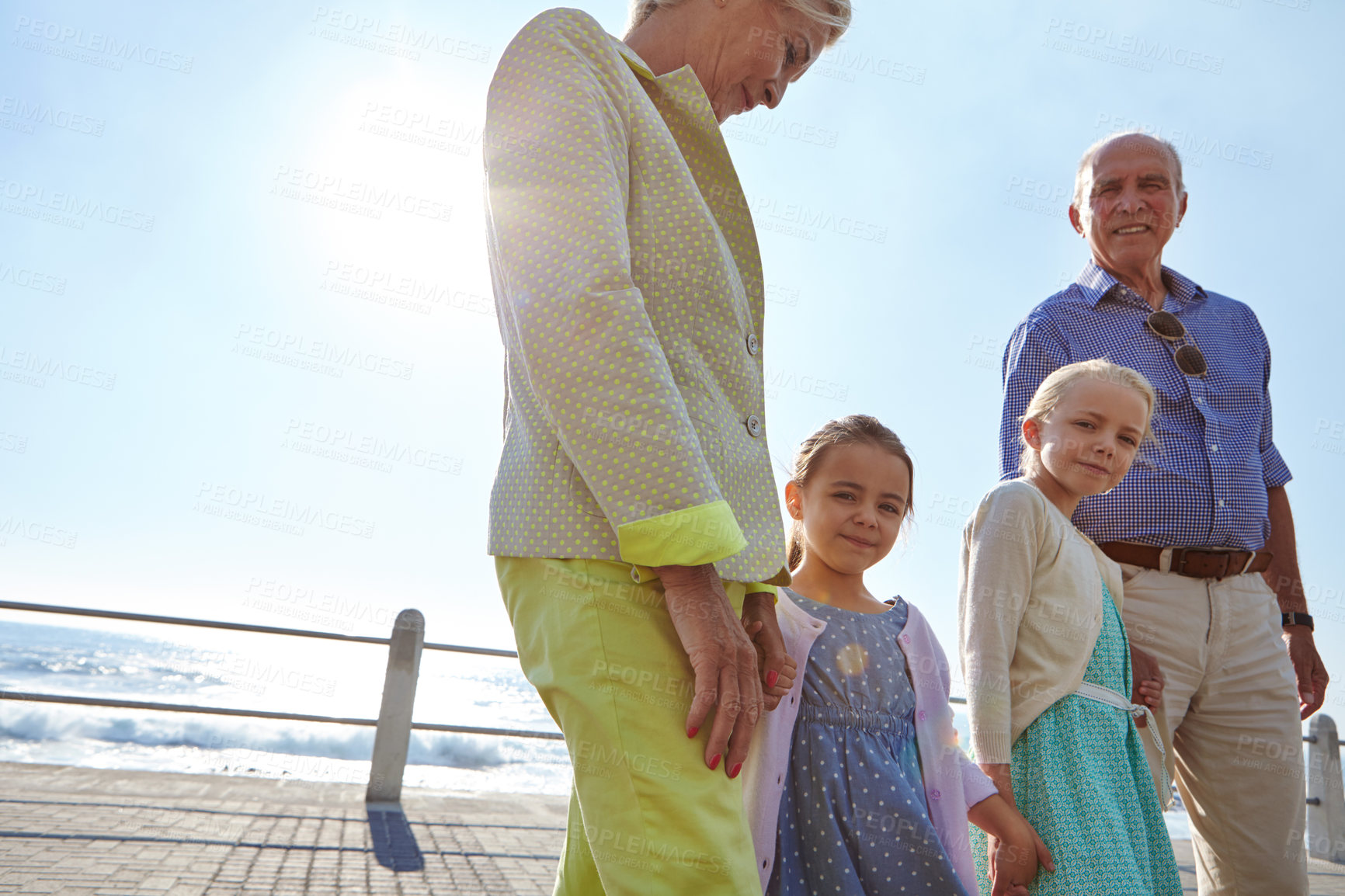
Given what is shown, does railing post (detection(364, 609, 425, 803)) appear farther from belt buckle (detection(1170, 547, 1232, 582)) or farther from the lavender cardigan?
belt buckle (detection(1170, 547, 1232, 582))

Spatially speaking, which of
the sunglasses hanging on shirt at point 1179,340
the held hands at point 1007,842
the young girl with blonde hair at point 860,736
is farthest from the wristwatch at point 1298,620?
the held hands at point 1007,842

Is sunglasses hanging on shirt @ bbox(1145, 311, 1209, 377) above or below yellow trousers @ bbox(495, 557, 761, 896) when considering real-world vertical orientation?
above

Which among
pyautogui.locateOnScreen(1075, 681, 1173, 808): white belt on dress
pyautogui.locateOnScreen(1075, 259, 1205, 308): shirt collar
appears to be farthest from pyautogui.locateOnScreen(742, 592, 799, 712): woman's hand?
pyautogui.locateOnScreen(1075, 259, 1205, 308): shirt collar

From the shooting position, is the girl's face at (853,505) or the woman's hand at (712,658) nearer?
the woman's hand at (712,658)

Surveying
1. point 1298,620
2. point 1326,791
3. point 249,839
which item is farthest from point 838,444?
point 1326,791

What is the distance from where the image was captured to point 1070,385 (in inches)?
96.9

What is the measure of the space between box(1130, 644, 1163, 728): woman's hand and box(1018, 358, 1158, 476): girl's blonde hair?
57 centimetres

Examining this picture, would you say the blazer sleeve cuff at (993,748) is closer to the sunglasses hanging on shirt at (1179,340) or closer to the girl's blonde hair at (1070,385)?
the girl's blonde hair at (1070,385)

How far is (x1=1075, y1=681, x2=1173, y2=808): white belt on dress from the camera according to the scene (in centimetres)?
208

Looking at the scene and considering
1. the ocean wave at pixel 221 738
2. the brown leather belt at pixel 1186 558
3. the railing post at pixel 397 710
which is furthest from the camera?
the ocean wave at pixel 221 738

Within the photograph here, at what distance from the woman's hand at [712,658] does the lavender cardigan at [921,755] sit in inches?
32.1

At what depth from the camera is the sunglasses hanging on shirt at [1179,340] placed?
2.82m

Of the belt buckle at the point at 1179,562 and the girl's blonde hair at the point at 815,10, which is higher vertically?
the girl's blonde hair at the point at 815,10

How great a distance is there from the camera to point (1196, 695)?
2.53 metres
